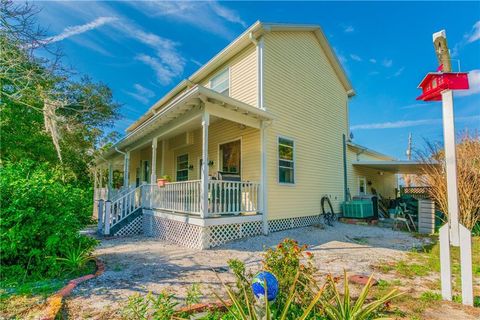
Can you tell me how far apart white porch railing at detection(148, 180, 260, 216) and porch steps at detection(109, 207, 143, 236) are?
1.37 metres

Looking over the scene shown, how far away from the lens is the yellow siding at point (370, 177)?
1309 cm

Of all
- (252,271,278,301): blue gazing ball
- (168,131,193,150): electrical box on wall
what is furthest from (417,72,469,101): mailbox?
(168,131,193,150): electrical box on wall

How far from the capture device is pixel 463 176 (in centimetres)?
678

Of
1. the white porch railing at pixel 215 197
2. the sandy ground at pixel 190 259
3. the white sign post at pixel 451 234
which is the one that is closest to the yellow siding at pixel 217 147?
the white porch railing at pixel 215 197

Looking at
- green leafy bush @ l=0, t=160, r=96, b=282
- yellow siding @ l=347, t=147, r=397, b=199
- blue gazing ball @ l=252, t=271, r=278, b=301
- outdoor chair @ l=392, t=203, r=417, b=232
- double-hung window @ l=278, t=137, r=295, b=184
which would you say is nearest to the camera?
blue gazing ball @ l=252, t=271, r=278, b=301

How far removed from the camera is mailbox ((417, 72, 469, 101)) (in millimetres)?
3275

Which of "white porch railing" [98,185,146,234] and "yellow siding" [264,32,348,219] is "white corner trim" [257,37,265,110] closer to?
"yellow siding" [264,32,348,219]

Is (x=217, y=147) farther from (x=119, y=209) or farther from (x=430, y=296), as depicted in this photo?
(x=430, y=296)

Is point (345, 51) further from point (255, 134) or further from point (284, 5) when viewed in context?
point (255, 134)

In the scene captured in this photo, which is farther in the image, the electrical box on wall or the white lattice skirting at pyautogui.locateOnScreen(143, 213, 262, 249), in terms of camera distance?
the electrical box on wall

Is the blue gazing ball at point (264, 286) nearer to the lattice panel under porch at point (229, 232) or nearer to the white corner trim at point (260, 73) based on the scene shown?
the lattice panel under porch at point (229, 232)

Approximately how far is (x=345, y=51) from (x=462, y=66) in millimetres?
11316

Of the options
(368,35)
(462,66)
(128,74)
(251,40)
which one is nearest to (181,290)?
(462,66)

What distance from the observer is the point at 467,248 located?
3.10m
